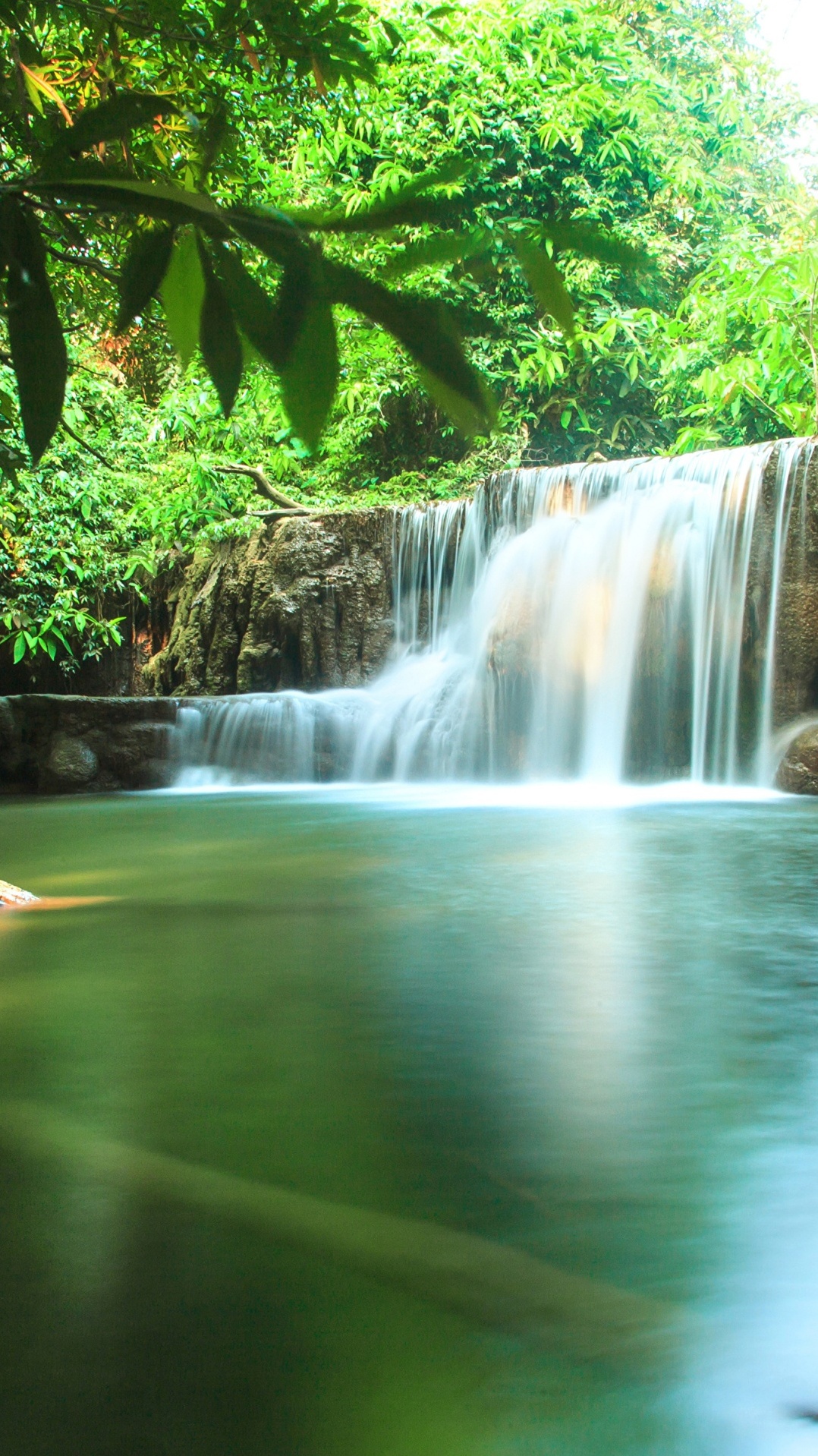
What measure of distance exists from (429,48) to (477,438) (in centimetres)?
1527

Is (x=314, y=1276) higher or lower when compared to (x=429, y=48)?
lower

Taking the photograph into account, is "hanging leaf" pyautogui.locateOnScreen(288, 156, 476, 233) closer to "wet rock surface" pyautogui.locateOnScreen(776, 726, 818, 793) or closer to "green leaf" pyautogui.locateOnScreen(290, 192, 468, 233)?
"green leaf" pyautogui.locateOnScreen(290, 192, 468, 233)

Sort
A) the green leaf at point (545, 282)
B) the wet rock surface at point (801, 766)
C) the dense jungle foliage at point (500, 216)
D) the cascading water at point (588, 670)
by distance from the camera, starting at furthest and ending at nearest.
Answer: the cascading water at point (588, 670) → the wet rock surface at point (801, 766) → the dense jungle foliage at point (500, 216) → the green leaf at point (545, 282)

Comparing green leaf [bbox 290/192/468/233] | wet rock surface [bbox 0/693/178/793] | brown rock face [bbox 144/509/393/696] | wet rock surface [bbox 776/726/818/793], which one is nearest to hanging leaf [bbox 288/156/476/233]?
green leaf [bbox 290/192/468/233]

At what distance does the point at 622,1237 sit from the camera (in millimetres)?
1295

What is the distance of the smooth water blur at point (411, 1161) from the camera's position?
0.98 metres

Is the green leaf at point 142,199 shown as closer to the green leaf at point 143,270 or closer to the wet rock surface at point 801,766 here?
the green leaf at point 143,270

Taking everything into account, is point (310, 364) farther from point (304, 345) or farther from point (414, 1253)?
point (414, 1253)

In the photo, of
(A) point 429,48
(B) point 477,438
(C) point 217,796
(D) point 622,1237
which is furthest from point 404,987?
(A) point 429,48

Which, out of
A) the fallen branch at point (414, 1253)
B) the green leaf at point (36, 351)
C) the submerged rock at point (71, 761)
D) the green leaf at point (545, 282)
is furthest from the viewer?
the submerged rock at point (71, 761)

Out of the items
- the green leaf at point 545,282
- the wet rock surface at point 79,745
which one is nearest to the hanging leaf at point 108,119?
the green leaf at point 545,282

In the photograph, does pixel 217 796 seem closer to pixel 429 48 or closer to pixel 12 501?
pixel 12 501

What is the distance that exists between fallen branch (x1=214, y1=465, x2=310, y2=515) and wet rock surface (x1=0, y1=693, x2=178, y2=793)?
3304 millimetres

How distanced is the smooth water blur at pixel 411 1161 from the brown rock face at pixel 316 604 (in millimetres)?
8118
